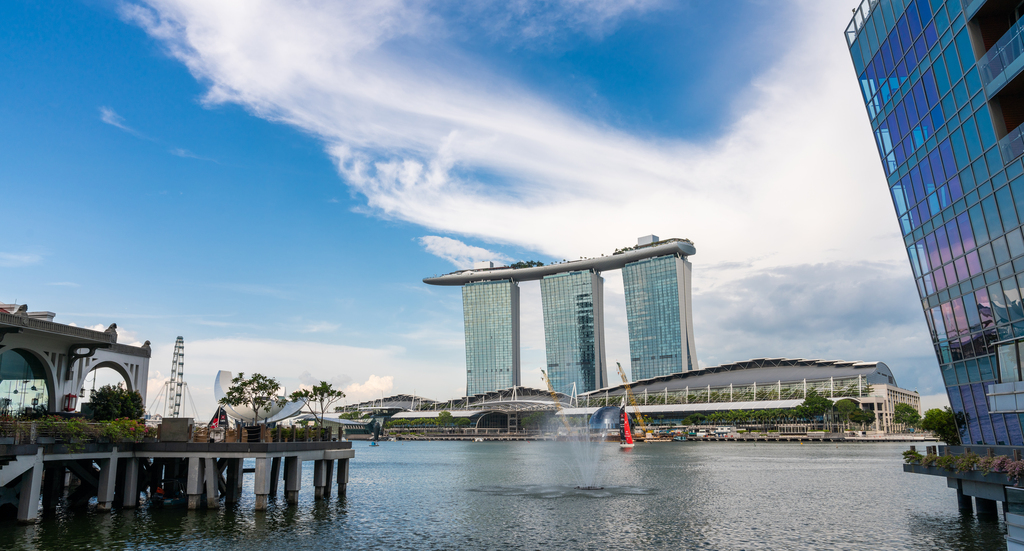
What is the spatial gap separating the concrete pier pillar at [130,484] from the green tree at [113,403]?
1500cm

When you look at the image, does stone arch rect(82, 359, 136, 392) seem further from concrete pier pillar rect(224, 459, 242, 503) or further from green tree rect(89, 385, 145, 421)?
concrete pier pillar rect(224, 459, 242, 503)

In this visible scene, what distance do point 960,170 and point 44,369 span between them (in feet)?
235

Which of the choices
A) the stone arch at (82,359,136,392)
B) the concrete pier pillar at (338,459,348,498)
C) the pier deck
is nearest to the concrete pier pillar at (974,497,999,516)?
the pier deck

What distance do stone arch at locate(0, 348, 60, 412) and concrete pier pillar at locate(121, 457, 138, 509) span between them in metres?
18.2

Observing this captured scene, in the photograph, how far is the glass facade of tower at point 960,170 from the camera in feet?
118

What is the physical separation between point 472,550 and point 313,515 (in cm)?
1733

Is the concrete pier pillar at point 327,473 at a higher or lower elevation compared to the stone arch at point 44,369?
lower

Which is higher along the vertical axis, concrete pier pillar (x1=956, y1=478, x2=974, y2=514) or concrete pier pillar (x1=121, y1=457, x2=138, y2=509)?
concrete pier pillar (x1=121, y1=457, x2=138, y2=509)

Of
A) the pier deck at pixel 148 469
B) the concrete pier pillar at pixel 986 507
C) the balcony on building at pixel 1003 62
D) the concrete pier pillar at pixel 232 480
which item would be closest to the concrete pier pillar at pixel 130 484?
the pier deck at pixel 148 469

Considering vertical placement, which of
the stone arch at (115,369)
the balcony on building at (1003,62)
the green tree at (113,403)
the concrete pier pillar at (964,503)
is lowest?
the concrete pier pillar at (964,503)

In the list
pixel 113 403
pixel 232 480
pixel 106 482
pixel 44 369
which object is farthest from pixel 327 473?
pixel 44 369

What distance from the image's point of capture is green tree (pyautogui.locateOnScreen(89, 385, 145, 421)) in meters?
63.4

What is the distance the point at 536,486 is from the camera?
73.1m

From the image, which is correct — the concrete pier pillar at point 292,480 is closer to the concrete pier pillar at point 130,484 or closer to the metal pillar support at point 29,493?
the concrete pier pillar at point 130,484
